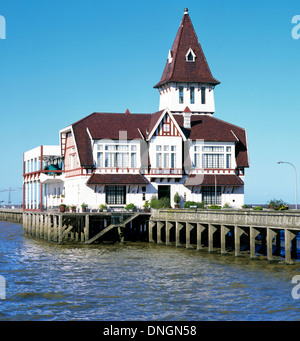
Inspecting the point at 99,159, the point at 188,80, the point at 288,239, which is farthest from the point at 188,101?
the point at 288,239

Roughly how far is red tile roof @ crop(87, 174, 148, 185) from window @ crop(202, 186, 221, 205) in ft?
22.7

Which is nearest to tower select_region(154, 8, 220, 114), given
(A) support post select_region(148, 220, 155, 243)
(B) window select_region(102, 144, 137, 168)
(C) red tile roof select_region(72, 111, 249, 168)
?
(C) red tile roof select_region(72, 111, 249, 168)

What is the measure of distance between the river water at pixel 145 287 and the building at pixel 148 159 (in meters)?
15.5

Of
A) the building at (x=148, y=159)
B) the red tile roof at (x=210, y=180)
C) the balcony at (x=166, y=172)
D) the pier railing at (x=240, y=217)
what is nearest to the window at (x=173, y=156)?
the building at (x=148, y=159)

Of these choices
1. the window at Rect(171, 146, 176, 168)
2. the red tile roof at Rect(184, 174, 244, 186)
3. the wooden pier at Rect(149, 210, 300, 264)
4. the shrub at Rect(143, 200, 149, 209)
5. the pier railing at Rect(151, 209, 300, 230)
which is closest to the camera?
the pier railing at Rect(151, 209, 300, 230)

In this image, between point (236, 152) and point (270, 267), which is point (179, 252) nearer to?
point (270, 267)

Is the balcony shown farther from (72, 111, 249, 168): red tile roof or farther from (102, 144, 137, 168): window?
(72, 111, 249, 168): red tile roof

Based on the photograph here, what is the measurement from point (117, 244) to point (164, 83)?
26780 mm

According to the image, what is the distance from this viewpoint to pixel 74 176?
67938 millimetres

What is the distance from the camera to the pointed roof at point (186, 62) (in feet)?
253

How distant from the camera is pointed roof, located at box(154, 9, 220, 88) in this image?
77.2 metres

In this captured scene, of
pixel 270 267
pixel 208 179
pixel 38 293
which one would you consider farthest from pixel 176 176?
pixel 38 293

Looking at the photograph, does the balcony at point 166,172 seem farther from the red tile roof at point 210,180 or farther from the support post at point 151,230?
the support post at point 151,230

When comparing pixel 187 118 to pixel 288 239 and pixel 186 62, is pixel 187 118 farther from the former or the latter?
pixel 288 239
